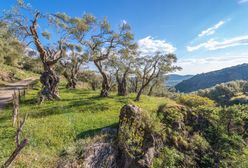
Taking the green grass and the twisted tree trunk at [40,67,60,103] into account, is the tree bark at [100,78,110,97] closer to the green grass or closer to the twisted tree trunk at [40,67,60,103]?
the green grass

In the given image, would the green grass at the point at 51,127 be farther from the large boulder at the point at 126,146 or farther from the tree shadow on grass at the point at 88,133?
the large boulder at the point at 126,146

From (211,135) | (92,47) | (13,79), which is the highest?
(92,47)

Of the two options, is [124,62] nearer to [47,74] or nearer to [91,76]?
Result: [47,74]

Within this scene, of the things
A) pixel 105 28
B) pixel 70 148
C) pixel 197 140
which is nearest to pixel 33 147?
pixel 70 148

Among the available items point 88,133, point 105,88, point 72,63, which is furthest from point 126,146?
point 72,63

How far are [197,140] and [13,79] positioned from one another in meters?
40.4

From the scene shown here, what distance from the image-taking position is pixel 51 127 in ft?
41.0

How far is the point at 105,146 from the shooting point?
10875mm

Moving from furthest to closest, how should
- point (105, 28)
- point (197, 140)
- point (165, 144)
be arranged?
point (105, 28)
point (197, 140)
point (165, 144)

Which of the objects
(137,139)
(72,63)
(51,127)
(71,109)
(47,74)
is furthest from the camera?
(72,63)

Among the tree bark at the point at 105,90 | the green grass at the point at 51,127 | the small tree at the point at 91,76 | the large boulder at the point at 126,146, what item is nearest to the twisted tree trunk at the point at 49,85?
the green grass at the point at 51,127

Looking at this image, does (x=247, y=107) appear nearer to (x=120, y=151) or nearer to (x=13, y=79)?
(x=120, y=151)

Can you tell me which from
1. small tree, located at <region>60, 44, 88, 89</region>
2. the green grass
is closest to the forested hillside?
the green grass

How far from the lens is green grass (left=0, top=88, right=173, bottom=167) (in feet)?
30.3
